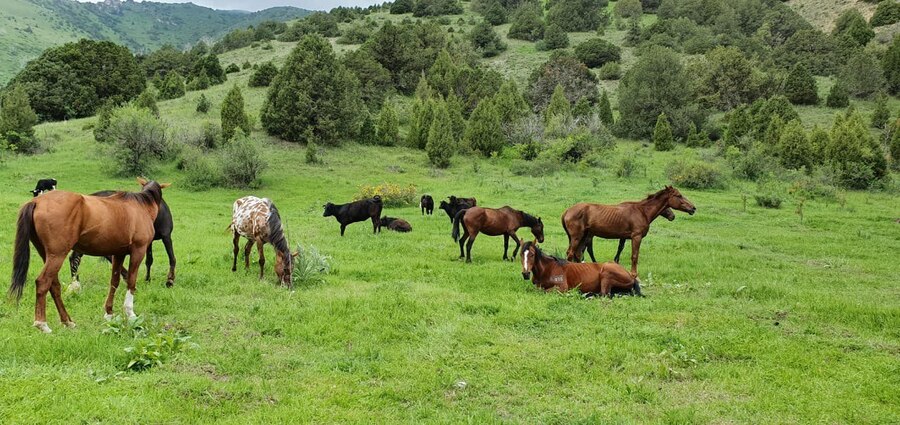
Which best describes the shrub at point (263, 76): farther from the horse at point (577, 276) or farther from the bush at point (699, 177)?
the horse at point (577, 276)

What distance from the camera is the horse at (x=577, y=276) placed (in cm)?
1002

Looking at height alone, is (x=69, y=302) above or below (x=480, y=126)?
below

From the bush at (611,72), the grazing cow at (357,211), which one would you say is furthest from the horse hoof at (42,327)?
the bush at (611,72)

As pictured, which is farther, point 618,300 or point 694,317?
point 618,300

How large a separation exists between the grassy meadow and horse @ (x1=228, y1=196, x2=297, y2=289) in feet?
1.24

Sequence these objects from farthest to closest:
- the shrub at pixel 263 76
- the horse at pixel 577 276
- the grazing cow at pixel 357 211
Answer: the shrub at pixel 263 76 < the grazing cow at pixel 357 211 < the horse at pixel 577 276

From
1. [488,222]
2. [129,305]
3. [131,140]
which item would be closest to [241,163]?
[131,140]

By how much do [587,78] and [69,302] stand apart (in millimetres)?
58937

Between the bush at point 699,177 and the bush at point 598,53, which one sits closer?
the bush at point 699,177

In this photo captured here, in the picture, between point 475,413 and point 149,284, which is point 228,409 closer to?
point 475,413

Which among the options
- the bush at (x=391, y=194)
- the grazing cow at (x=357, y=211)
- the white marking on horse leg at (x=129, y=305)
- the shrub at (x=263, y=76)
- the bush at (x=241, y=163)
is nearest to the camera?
the white marking on horse leg at (x=129, y=305)

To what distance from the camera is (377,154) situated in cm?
3781

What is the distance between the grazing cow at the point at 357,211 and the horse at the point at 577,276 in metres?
8.31

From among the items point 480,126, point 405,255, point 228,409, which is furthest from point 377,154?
point 228,409
